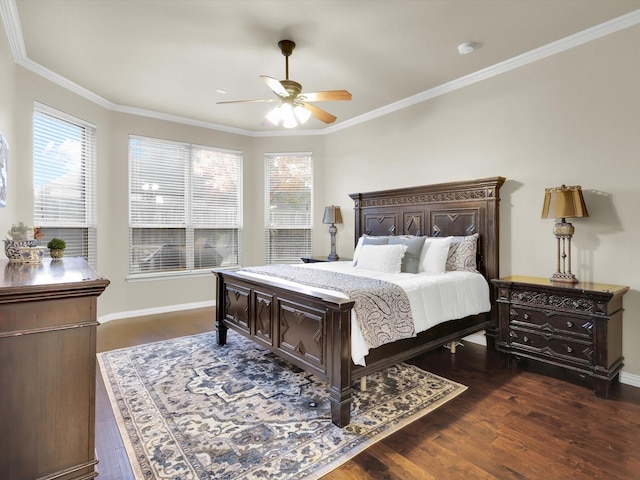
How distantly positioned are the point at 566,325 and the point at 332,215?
3.41 m

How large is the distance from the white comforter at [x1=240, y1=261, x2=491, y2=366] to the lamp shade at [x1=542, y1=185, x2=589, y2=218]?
0.95 meters

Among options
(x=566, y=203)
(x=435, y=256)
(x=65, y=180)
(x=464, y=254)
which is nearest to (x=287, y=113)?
(x=435, y=256)

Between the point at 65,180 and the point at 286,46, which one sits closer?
the point at 286,46

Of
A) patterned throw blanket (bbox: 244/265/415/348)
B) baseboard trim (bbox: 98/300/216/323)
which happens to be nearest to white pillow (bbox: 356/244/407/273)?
patterned throw blanket (bbox: 244/265/415/348)

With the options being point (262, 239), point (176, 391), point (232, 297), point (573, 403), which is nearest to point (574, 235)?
point (573, 403)

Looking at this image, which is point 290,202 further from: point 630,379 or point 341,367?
point 630,379

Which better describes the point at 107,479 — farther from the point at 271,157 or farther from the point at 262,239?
the point at 271,157

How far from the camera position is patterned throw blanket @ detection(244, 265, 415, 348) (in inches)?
93.2

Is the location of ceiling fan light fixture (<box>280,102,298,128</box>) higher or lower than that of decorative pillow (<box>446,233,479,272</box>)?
higher

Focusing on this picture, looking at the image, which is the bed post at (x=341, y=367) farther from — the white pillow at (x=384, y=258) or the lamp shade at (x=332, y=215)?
the lamp shade at (x=332, y=215)

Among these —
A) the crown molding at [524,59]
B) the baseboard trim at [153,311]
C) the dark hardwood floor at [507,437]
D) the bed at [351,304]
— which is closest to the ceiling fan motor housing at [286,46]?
the crown molding at [524,59]

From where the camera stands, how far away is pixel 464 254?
3699mm

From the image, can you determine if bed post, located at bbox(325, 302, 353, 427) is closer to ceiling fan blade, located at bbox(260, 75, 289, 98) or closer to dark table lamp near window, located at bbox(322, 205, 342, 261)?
ceiling fan blade, located at bbox(260, 75, 289, 98)

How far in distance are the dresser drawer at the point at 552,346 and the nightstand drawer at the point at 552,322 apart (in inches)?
1.7
